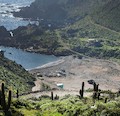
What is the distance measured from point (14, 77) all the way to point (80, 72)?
46972 millimetres

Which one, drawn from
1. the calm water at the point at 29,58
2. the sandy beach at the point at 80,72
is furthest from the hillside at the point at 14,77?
the calm water at the point at 29,58

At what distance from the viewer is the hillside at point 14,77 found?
116869 mm

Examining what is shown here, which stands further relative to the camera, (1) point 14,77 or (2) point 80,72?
(2) point 80,72

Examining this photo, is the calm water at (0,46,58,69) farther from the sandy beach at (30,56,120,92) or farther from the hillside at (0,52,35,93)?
the hillside at (0,52,35,93)

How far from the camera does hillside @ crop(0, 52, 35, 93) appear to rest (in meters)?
Result: 117

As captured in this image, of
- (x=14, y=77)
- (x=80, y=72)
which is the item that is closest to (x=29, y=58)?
(x=80, y=72)

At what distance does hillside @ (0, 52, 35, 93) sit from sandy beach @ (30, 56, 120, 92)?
11.0 m

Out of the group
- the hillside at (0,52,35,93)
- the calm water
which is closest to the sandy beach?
the calm water

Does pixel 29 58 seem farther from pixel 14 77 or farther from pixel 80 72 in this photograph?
pixel 14 77

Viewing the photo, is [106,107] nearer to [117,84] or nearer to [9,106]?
[9,106]

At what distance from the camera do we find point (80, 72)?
167000 mm

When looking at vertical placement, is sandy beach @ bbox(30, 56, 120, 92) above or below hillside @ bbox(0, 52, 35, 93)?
below

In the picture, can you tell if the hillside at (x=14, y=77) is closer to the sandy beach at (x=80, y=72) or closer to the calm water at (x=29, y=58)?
the sandy beach at (x=80, y=72)

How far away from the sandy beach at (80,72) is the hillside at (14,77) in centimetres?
1105
